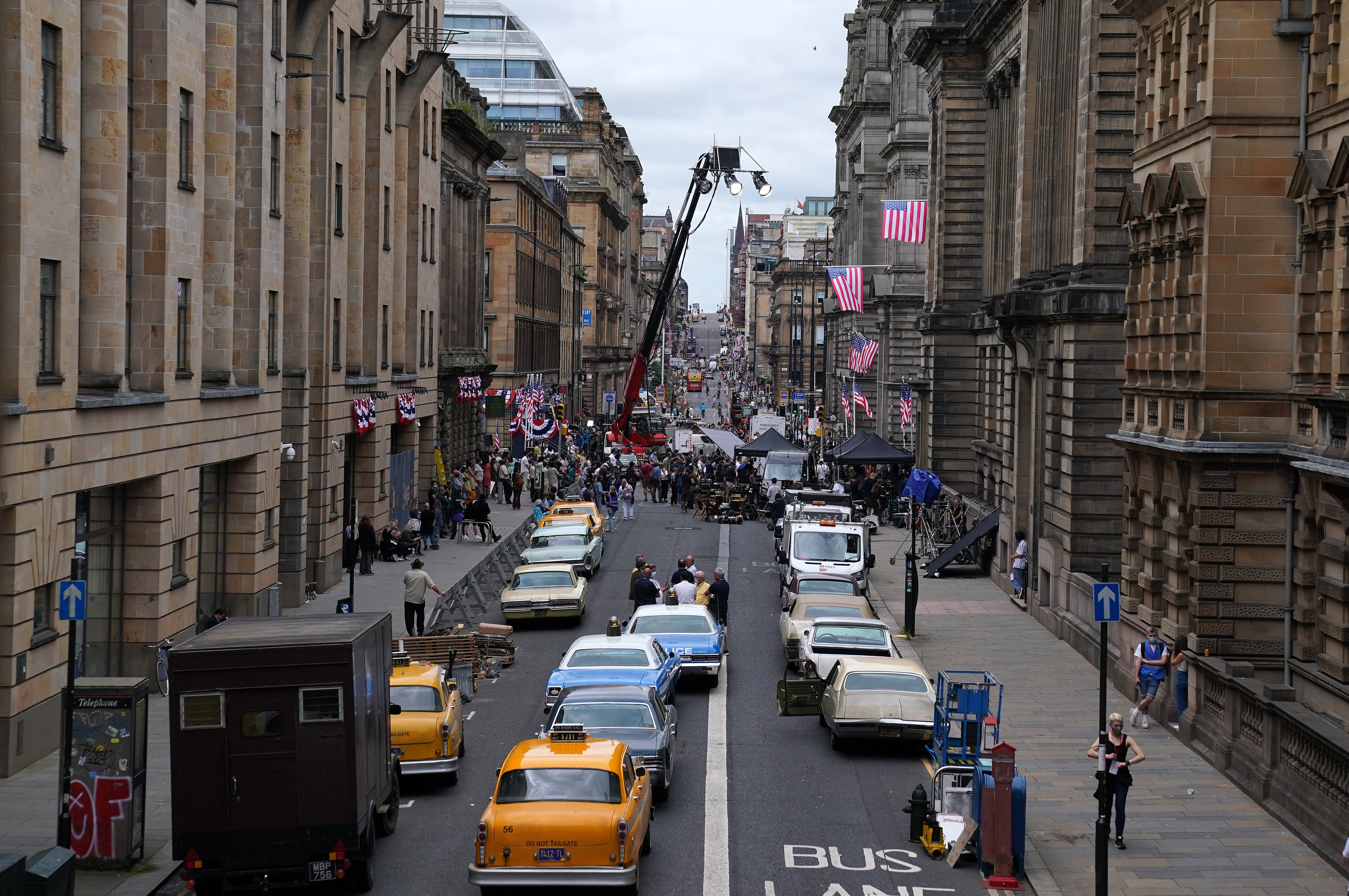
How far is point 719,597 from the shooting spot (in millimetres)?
31844

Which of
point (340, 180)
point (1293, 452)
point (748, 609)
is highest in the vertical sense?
point (340, 180)

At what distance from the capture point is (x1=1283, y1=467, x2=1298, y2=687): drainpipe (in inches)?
824

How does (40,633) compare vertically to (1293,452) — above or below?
below

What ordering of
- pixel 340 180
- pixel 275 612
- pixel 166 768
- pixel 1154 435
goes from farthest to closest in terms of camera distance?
1. pixel 340 180
2. pixel 275 612
3. pixel 1154 435
4. pixel 166 768

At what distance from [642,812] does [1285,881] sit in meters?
6.68

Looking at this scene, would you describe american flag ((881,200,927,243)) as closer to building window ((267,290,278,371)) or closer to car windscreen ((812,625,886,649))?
building window ((267,290,278,371))

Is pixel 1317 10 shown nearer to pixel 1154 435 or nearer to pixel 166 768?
pixel 1154 435

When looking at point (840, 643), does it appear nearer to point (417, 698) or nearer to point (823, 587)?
point (823, 587)

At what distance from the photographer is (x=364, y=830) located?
1528 centimetres

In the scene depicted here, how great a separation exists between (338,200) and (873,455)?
78.8ft

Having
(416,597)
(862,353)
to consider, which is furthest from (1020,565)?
(862,353)

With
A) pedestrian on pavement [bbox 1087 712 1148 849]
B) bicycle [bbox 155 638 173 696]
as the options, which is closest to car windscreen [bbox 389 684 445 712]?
bicycle [bbox 155 638 173 696]

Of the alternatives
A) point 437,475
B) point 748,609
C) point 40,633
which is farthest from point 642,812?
point 437,475

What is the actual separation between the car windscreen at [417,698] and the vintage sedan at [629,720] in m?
1.51
